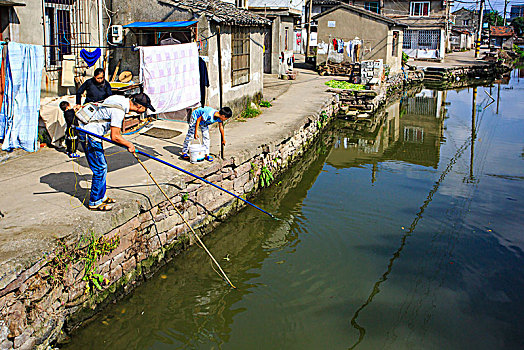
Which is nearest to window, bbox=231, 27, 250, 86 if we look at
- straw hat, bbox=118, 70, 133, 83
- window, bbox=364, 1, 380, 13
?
straw hat, bbox=118, 70, 133, 83

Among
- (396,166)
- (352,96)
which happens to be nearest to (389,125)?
(352,96)

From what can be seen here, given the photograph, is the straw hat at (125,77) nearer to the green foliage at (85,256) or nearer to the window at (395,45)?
the green foliage at (85,256)

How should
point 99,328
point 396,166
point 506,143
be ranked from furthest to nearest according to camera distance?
point 506,143, point 396,166, point 99,328

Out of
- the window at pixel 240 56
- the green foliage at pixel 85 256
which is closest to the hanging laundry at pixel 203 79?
the window at pixel 240 56

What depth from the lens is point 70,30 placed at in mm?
11586

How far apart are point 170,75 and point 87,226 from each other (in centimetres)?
555

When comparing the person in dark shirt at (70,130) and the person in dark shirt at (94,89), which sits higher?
the person in dark shirt at (94,89)

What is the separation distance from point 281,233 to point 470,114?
52.9ft

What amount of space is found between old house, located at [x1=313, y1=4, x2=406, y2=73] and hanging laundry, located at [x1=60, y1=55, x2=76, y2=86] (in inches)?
756

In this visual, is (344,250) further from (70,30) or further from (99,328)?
(70,30)

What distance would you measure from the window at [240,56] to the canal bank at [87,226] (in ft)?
12.0

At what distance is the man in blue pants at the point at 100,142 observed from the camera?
6980mm

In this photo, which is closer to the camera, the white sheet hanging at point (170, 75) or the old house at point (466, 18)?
the white sheet hanging at point (170, 75)

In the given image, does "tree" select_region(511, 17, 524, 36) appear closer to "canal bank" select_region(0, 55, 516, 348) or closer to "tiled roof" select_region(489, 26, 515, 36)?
"tiled roof" select_region(489, 26, 515, 36)
